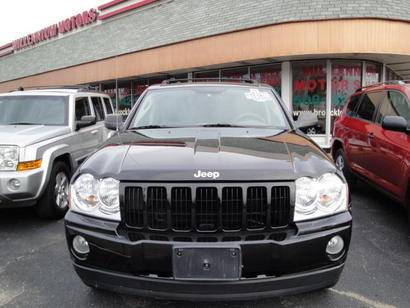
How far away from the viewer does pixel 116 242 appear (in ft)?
8.32

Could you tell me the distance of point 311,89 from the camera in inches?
507

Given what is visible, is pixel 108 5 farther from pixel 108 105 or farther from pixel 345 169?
pixel 345 169

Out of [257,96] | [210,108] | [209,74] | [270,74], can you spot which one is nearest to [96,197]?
[210,108]

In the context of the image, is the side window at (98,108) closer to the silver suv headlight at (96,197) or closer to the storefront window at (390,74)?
the silver suv headlight at (96,197)

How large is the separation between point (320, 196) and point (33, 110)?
5131 millimetres

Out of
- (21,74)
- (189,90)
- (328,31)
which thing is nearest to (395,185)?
(189,90)

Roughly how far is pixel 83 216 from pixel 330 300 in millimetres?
1979

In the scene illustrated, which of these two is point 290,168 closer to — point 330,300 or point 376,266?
point 330,300

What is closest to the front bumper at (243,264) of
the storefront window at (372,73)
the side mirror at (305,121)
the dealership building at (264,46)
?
the side mirror at (305,121)

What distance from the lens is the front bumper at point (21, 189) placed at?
4.81 m

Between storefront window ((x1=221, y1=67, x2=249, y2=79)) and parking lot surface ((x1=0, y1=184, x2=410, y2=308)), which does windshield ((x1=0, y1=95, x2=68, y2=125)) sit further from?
storefront window ((x1=221, y1=67, x2=249, y2=79))

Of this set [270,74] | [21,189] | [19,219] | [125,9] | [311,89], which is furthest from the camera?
[125,9]

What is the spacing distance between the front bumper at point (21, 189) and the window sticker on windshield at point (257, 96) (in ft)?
8.99

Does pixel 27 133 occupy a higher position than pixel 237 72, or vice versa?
pixel 237 72
